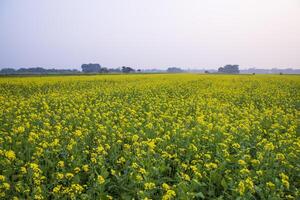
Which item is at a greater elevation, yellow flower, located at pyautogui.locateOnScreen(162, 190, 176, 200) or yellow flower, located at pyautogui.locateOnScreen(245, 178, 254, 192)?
yellow flower, located at pyautogui.locateOnScreen(162, 190, 176, 200)

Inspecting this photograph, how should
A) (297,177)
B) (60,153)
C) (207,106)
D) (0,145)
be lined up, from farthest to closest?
(207,106), (0,145), (60,153), (297,177)

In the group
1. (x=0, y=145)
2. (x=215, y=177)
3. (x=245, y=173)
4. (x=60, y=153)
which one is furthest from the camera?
(x=0, y=145)

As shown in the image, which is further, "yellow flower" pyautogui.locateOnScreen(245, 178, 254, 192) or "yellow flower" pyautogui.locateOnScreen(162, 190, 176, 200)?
"yellow flower" pyautogui.locateOnScreen(245, 178, 254, 192)

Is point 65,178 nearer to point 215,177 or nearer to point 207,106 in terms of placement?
point 215,177

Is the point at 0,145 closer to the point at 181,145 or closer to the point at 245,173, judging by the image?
the point at 181,145

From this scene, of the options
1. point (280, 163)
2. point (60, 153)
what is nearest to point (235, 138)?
point (280, 163)

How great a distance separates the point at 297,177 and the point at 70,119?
640 centimetres

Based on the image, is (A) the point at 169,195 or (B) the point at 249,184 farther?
(B) the point at 249,184

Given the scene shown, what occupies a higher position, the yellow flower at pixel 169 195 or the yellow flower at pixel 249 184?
the yellow flower at pixel 169 195

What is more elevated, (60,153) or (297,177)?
(60,153)

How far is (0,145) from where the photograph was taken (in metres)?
6.32

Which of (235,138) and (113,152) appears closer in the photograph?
(113,152)

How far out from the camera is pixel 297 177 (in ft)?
17.9

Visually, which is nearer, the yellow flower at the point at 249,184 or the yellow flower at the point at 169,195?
the yellow flower at the point at 169,195
